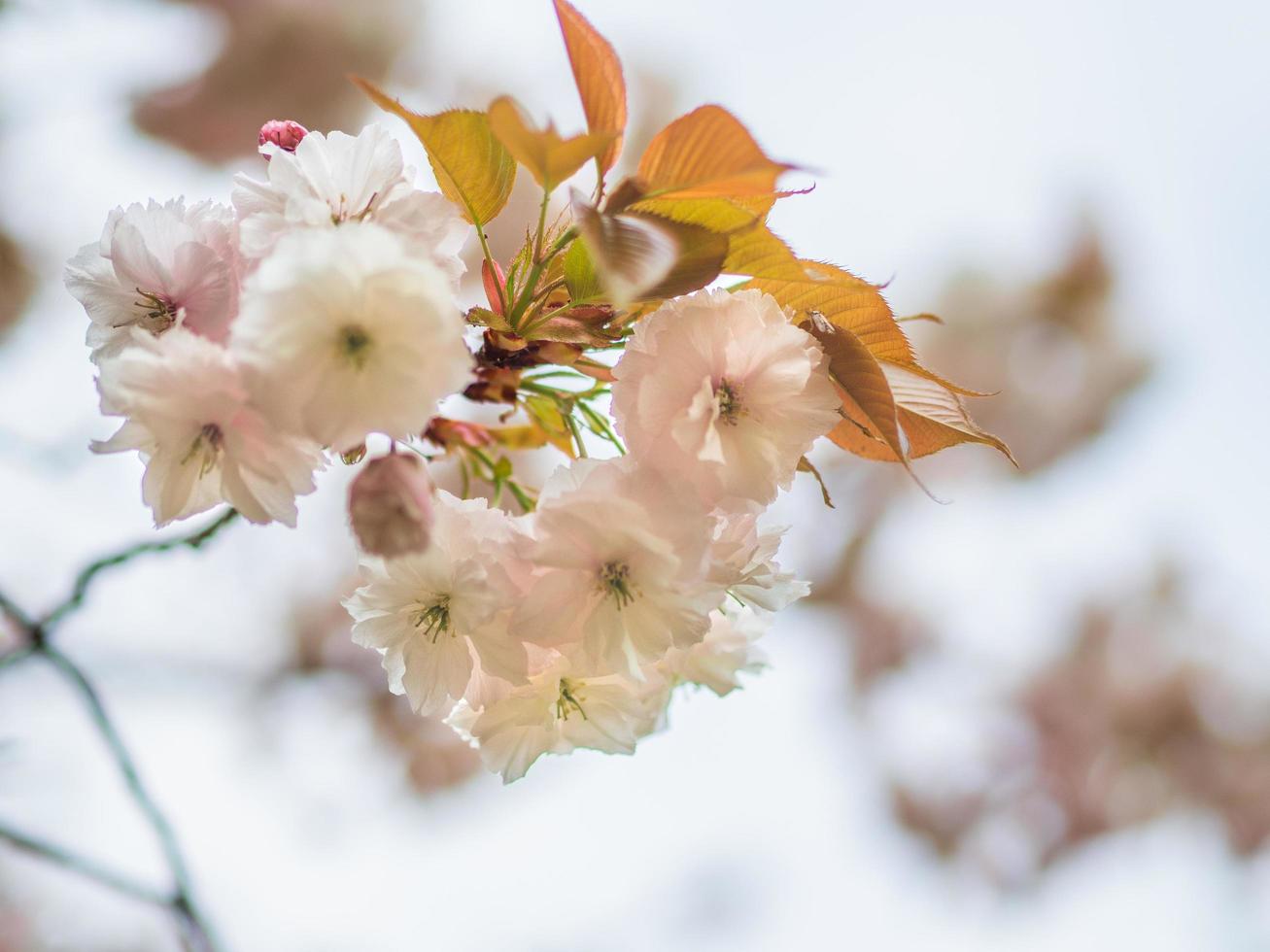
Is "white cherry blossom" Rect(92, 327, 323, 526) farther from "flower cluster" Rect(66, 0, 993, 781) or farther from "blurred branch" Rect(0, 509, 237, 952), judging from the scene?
"blurred branch" Rect(0, 509, 237, 952)

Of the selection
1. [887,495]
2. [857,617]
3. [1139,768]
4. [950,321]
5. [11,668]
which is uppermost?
[11,668]

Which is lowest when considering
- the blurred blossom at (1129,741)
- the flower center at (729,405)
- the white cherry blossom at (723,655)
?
the blurred blossom at (1129,741)

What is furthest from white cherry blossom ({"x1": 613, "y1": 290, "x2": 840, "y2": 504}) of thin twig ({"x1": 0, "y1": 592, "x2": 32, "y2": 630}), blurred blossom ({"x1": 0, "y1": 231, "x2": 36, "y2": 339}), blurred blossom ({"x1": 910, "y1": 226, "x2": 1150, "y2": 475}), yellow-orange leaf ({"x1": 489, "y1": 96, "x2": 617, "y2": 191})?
blurred blossom ({"x1": 910, "y1": 226, "x2": 1150, "y2": 475})

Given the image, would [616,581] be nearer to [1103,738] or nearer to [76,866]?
[76,866]

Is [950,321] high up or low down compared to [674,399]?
down

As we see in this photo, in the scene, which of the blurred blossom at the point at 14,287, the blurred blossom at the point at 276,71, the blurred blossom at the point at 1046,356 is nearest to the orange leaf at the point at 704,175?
the blurred blossom at the point at 14,287

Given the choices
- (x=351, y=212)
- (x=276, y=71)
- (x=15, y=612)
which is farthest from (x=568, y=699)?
(x=276, y=71)

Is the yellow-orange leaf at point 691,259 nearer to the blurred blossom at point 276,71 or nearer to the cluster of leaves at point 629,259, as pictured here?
the cluster of leaves at point 629,259

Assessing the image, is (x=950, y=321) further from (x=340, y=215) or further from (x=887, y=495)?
(x=340, y=215)

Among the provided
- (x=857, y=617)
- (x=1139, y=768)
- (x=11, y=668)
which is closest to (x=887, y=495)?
(x=857, y=617)
